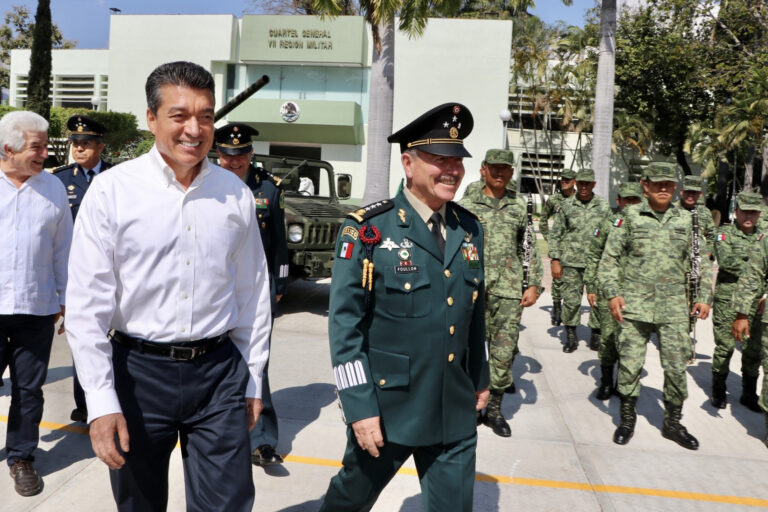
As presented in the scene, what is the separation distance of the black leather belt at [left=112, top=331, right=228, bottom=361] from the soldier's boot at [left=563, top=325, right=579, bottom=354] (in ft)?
20.6

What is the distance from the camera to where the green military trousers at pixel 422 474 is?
251 centimetres

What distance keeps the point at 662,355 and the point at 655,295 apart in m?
0.45

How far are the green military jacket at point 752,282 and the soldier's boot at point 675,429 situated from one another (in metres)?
0.90

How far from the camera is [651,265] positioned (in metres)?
4.97

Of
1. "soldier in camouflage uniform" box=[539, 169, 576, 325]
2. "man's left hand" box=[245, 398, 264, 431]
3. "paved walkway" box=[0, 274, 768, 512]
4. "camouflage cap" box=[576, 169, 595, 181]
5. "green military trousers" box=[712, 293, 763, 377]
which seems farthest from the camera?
"soldier in camouflage uniform" box=[539, 169, 576, 325]

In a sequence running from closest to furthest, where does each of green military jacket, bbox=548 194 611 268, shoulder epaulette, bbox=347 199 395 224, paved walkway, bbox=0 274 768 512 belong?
1. shoulder epaulette, bbox=347 199 395 224
2. paved walkway, bbox=0 274 768 512
3. green military jacket, bbox=548 194 611 268

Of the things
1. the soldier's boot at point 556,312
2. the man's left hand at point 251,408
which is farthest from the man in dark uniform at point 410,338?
the soldier's boot at point 556,312

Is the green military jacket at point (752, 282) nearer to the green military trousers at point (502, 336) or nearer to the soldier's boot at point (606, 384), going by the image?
the soldier's boot at point (606, 384)

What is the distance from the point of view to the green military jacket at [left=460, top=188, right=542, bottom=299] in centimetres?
519

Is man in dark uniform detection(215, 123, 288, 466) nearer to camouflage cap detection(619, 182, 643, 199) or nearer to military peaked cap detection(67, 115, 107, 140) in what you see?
military peaked cap detection(67, 115, 107, 140)

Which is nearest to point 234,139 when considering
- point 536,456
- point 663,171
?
point 536,456

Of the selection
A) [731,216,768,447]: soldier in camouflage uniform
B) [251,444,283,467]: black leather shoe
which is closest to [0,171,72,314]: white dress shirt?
[251,444,283,467]: black leather shoe

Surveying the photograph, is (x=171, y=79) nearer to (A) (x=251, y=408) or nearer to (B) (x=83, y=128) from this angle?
(A) (x=251, y=408)

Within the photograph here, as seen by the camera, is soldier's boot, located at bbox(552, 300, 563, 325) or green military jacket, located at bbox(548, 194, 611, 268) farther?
soldier's boot, located at bbox(552, 300, 563, 325)
